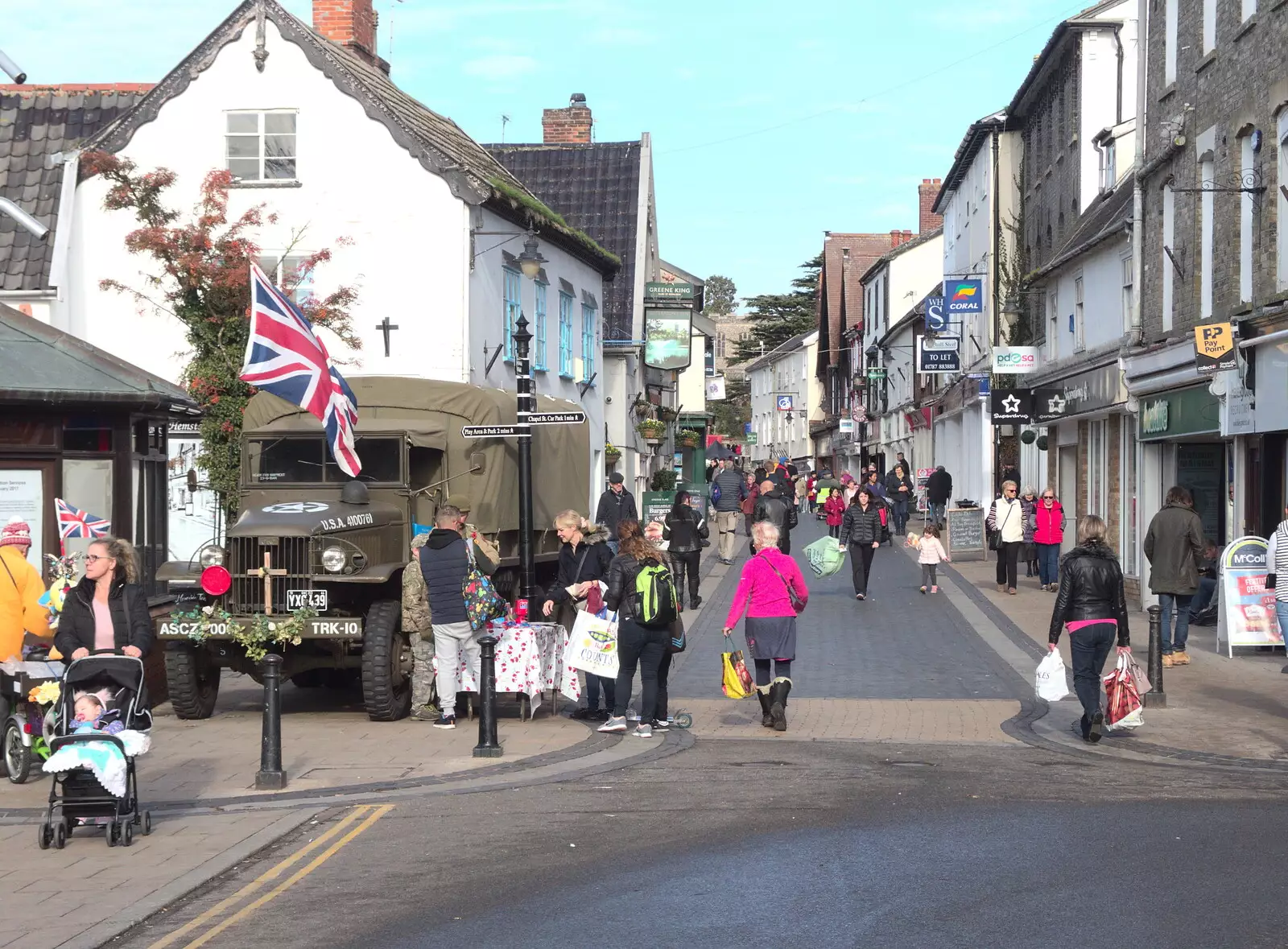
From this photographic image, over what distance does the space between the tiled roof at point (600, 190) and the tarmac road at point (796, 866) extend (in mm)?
29764

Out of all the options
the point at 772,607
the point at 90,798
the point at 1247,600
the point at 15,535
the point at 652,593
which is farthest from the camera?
the point at 1247,600

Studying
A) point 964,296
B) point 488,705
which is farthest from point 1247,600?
point 964,296

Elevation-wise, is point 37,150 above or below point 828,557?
above

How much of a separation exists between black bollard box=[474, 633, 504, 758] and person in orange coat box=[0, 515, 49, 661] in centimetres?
310

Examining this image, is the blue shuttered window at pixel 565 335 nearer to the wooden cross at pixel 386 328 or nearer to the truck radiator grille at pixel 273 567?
the wooden cross at pixel 386 328

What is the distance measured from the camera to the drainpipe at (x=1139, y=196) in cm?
2433

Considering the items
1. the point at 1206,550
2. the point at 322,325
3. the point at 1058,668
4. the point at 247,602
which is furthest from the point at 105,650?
the point at 322,325

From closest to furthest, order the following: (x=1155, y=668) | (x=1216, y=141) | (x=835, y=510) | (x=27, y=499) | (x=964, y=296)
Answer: (x=1155, y=668) < (x=27, y=499) < (x=1216, y=141) < (x=835, y=510) < (x=964, y=296)

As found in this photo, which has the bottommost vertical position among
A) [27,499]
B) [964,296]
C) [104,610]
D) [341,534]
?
[104,610]

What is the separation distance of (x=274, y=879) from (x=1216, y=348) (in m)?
14.8

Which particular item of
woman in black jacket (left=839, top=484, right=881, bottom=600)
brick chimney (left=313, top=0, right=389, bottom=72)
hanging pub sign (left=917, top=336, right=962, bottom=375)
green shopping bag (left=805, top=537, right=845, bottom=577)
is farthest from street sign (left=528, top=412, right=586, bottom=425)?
hanging pub sign (left=917, top=336, right=962, bottom=375)

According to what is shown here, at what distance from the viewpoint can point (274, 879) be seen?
802 cm

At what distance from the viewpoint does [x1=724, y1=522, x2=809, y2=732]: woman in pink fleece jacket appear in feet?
42.2

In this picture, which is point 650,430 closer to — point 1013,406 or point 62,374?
point 1013,406
